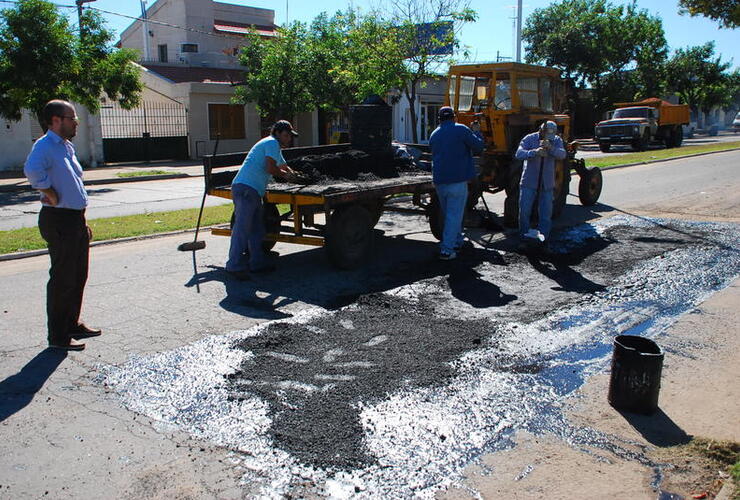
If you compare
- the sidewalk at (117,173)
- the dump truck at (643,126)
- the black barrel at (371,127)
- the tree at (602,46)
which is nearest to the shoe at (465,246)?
the black barrel at (371,127)

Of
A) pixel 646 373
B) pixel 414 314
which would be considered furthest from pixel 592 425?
pixel 414 314

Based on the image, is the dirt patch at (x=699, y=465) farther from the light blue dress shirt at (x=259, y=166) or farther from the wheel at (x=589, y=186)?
the wheel at (x=589, y=186)

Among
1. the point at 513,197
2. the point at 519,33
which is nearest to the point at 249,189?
the point at 513,197

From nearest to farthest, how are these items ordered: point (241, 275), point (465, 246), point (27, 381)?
point (27, 381) → point (241, 275) → point (465, 246)

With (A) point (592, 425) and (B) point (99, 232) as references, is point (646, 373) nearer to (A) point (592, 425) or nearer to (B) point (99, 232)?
(A) point (592, 425)

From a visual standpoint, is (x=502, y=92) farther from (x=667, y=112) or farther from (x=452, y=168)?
(x=667, y=112)

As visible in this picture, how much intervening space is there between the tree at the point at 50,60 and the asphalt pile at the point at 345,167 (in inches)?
493

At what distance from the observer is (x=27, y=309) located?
21.4ft

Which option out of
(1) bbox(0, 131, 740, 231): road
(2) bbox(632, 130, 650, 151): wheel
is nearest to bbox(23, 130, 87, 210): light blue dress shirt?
(1) bbox(0, 131, 740, 231): road

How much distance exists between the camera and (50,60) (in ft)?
60.0

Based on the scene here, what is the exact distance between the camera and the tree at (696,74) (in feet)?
176

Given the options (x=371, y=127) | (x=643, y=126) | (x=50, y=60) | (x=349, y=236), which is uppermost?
(x=50, y=60)

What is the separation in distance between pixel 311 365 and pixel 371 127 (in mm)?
5580

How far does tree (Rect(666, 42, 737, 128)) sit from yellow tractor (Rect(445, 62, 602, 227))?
151ft
